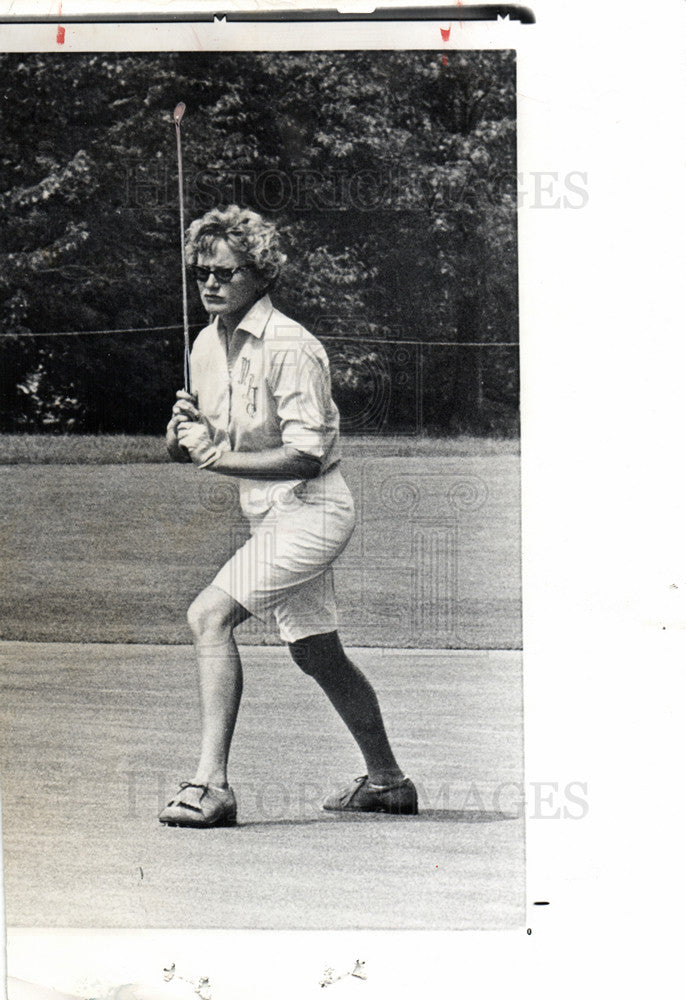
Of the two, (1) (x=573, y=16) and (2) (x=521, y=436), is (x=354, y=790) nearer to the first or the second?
(2) (x=521, y=436)

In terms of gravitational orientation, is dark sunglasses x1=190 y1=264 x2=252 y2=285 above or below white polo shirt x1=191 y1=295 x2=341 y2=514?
above

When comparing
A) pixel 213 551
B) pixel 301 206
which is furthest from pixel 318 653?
pixel 301 206

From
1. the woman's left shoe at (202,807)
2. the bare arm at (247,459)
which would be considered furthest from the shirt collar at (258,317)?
the woman's left shoe at (202,807)

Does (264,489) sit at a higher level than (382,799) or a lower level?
higher

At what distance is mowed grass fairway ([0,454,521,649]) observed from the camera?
11.2 ft

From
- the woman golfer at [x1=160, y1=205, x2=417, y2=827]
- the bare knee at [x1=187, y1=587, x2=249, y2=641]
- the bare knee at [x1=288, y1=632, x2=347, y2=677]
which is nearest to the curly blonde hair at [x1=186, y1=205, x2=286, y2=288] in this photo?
the woman golfer at [x1=160, y1=205, x2=417, y2=827]

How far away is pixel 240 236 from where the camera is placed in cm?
341

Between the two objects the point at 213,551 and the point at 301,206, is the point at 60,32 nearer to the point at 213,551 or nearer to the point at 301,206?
the point at 301,206

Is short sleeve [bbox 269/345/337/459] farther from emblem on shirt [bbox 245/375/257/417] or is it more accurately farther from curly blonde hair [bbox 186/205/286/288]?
curly blonde hair [bbox 186/205/286/288]

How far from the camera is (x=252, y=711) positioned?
135 inches

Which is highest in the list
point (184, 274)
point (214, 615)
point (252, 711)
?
point (184, 274)

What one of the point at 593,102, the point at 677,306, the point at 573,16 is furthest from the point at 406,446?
the point at 573,16

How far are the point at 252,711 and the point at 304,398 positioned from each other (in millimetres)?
1044

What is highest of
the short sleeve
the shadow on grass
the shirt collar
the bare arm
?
the shirt collar
